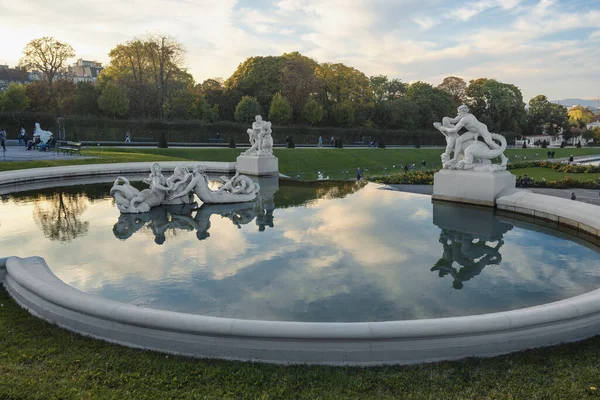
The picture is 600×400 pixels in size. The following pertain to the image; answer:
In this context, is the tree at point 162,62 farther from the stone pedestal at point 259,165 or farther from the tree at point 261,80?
the stone pedestal at point 259,165

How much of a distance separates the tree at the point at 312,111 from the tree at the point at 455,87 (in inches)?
1588

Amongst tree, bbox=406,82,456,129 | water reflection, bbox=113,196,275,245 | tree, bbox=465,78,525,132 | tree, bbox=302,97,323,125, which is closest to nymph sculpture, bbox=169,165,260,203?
water reflection, bbox=113,196,275,245

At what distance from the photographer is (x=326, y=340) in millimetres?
5164

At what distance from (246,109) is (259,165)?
3830 cm

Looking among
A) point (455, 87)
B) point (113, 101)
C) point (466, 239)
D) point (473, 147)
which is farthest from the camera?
point (455, 87)

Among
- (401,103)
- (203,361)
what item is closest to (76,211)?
(203,361)

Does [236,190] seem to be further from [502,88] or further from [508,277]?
[502,88]

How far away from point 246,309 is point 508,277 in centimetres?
494

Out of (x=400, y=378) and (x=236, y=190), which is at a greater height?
(x=236, y=190)

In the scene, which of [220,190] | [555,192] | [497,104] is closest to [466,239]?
[220,190]

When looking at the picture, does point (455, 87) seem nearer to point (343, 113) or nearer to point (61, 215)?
point (343, 113)

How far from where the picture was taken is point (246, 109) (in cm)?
5891

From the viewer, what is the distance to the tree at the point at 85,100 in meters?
53.5

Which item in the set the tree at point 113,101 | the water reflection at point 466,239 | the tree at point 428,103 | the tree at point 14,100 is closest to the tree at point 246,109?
the tree at point 113,101
